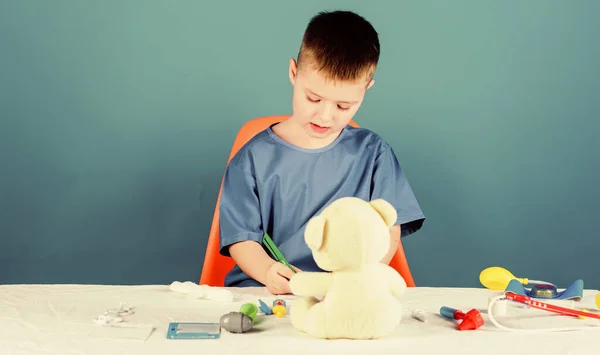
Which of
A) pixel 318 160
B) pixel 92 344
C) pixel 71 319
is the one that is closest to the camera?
pixel 92 344

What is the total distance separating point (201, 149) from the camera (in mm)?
1825

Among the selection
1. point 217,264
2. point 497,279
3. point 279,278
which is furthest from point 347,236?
point 217,264

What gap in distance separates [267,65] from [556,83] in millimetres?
696

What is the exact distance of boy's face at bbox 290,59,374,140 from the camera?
1.19m

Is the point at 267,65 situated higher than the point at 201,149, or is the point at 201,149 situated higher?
the point at 267,65

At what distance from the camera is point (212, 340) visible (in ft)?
2.78

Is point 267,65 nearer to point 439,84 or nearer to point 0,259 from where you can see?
point 439,84

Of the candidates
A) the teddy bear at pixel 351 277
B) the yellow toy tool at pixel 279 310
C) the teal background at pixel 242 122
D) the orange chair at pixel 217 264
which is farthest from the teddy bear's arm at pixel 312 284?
the teal background at pixel 242 122

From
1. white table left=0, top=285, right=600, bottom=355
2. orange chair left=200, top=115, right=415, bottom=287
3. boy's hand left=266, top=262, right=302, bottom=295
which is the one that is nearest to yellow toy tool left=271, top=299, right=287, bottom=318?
white table left=0, top=285, right=600, bottom=355

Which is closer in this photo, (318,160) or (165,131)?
(318,160)

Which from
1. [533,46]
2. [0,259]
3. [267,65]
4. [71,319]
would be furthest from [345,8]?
[71,319]

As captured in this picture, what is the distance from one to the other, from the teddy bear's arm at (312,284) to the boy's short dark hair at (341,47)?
0.42 meters

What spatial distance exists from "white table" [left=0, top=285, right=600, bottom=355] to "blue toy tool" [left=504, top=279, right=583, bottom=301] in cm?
3

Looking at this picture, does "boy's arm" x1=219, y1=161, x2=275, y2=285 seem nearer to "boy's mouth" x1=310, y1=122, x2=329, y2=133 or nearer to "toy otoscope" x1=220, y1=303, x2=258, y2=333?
"boy's mouth" x1=310, y1=122, x2=329, y2=133
